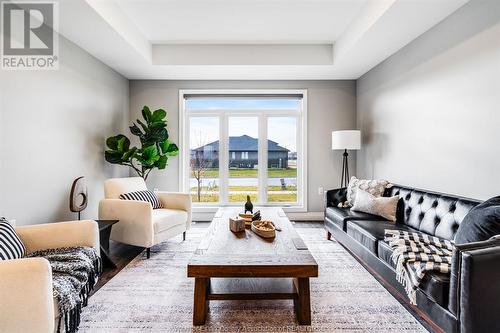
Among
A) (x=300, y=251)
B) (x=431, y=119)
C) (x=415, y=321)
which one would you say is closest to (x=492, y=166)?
(x=431, y=119)

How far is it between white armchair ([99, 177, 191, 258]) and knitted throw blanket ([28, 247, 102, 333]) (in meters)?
0.85

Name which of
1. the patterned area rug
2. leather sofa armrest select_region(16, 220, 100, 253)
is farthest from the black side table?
leather sofa armrest select_region(16, 220, 100, 253)

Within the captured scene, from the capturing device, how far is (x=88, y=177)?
340 cm

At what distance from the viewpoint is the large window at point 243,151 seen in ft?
15.3

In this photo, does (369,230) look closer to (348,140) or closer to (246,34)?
(348,140)

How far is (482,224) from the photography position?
1586 millimetres

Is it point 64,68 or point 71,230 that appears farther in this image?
point 64,68

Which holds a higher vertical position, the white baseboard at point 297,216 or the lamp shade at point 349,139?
the lamp shade at point 349,139

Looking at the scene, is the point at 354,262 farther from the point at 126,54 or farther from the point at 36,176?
the point at 126,54

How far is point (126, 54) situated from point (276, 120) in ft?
8.15

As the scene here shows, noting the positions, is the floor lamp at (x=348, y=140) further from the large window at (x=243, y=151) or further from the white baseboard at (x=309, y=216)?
the white baseboard at (x=309, y=216)

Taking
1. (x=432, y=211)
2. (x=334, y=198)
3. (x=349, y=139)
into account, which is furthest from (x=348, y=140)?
(x=432, y=211)

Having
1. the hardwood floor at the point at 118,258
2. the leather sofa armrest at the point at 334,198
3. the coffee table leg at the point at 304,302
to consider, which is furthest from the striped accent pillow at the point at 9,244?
the leather sofa armrest at the point at 334,198

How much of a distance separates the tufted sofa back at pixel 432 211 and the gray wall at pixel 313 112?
169cm
